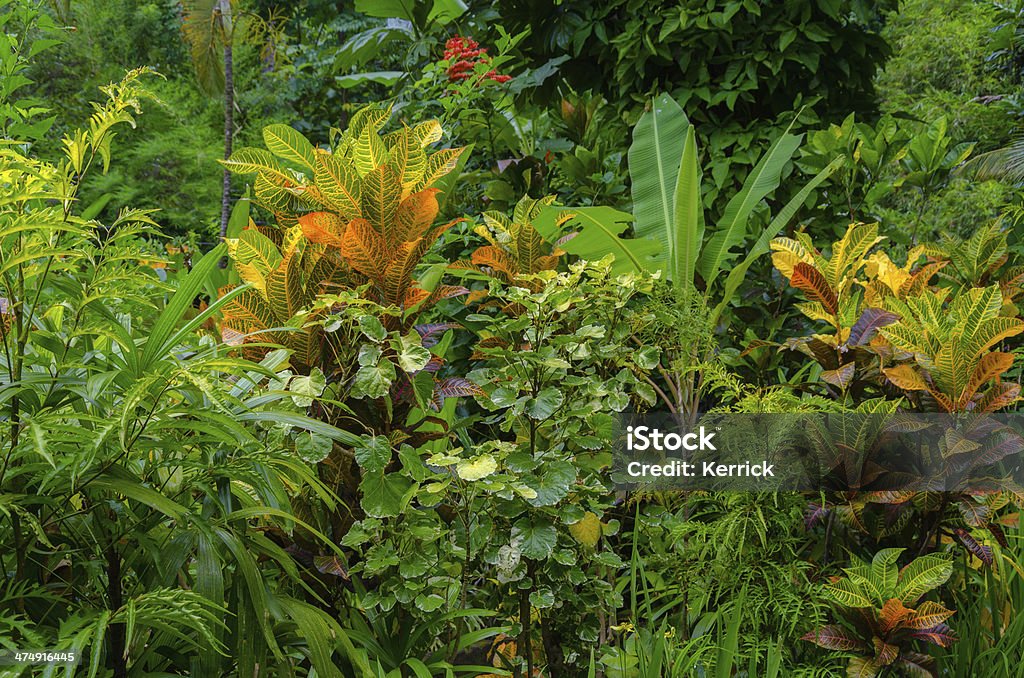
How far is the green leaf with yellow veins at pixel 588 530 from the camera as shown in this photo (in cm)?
168

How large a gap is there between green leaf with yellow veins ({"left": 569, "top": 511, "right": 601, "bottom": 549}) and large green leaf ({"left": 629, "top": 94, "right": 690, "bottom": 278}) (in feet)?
3.50

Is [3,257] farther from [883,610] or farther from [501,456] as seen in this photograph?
[883,610]

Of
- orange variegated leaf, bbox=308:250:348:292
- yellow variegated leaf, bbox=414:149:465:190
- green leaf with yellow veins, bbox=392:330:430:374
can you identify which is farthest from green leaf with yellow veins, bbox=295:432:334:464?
yellow variegated leaf, bbox=414:149:465:190

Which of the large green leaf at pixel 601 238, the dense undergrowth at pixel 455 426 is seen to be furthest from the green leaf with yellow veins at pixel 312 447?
the large green leaf at pixel 601 238

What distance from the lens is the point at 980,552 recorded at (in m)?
1.71

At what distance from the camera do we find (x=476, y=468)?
1334mm

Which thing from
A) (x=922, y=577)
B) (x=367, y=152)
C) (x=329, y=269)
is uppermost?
(x=367, y=152)

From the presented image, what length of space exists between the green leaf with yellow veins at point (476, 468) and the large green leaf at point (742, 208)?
1.29 meters

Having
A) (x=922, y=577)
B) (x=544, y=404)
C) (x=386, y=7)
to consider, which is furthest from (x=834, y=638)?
(x=386, y=7)

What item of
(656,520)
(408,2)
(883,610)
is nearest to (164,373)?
(656,520)

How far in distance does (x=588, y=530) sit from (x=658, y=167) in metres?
1.44

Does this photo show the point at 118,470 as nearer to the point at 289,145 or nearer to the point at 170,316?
the point at 170,316

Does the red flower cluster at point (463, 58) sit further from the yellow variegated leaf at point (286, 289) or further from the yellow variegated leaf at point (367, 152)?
the yellow variegated leaf at point (286, 289)

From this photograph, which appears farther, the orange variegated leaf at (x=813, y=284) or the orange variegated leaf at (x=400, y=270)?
the orange variegated leaf at (x=813, y=284)
